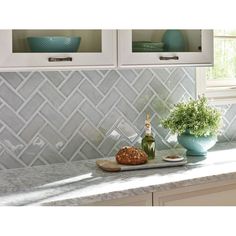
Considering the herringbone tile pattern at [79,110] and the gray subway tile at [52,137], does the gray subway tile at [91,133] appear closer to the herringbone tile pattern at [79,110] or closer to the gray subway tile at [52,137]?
the herringbone tile pattern at [79,110]

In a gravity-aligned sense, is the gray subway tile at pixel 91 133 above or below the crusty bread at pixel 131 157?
above

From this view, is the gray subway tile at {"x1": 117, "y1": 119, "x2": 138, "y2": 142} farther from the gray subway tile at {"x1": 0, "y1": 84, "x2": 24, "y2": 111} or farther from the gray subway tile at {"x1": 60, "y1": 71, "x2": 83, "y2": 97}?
the gray subway tile at {"x1": 0, "y1": 84, "x2": 24, "y2": 111}

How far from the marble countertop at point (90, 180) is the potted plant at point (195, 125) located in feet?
0.28

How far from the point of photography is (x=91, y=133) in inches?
100.0

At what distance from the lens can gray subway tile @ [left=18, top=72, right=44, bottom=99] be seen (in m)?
2.32

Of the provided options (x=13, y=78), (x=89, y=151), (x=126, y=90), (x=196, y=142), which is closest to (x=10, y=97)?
(x=13, y=78)

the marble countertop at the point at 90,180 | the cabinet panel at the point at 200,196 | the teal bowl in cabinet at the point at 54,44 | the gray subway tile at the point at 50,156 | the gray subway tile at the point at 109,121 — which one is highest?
the teal bowl in cabinet at the point at 54,44

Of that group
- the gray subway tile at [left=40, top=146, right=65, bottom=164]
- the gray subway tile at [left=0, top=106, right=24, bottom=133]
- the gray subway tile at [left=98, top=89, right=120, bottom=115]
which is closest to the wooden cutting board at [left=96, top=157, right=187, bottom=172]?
the gray subway tile at [left=40, top=146, right=65, bottom=164]

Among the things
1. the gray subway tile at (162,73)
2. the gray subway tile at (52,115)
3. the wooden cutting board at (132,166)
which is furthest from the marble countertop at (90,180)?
the gray subway tile at (162,73)

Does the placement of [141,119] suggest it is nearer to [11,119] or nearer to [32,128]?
[32,128]

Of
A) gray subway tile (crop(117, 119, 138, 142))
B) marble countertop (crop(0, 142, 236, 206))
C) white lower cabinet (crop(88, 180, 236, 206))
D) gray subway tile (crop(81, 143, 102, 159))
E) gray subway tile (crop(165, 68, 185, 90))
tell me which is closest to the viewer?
marble countertop (crop(0, 142, 236, 206))

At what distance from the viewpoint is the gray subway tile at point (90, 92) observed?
2.49 metres

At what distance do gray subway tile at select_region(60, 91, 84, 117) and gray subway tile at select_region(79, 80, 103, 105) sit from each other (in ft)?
0.12

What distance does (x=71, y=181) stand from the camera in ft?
6.72
